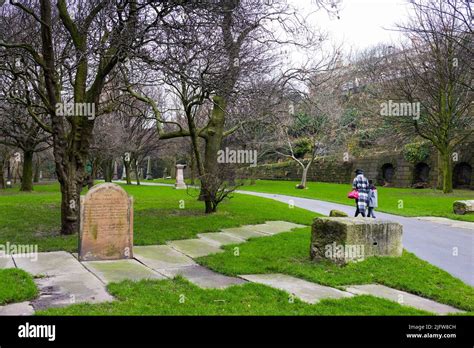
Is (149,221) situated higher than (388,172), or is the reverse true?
(388,172)

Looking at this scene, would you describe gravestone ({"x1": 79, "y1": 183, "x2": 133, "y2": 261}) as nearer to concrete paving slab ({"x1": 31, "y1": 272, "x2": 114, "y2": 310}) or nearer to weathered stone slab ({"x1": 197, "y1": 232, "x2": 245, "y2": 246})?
concrete paving slab ({"x1": 31, "y1": 272, "x2": 114, "y2": 310})

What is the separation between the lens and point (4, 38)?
13.4 meters

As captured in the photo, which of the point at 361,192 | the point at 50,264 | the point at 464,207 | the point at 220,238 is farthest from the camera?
the point at 464,207

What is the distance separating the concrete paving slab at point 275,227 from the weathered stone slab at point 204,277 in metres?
5.08

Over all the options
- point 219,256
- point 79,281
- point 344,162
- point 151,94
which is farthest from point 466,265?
point 344,162

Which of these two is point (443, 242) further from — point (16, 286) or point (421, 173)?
point (421, 173)

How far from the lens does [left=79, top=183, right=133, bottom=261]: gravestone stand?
9.42 m

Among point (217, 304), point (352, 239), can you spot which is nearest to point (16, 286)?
point (217, 304)

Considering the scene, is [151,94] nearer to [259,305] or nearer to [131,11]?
[131,11]

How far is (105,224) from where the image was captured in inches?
380

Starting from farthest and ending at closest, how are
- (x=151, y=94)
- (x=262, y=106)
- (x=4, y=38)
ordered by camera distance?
1. (x=151, y=94)
2. (x=262, y=106)
3. (x=4, y=38)

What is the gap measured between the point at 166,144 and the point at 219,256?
38851 millimetres

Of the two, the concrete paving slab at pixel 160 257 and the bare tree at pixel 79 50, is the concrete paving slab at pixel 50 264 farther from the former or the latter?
the bare tree at pixel 79 50

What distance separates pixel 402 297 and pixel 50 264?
6.40 meters
